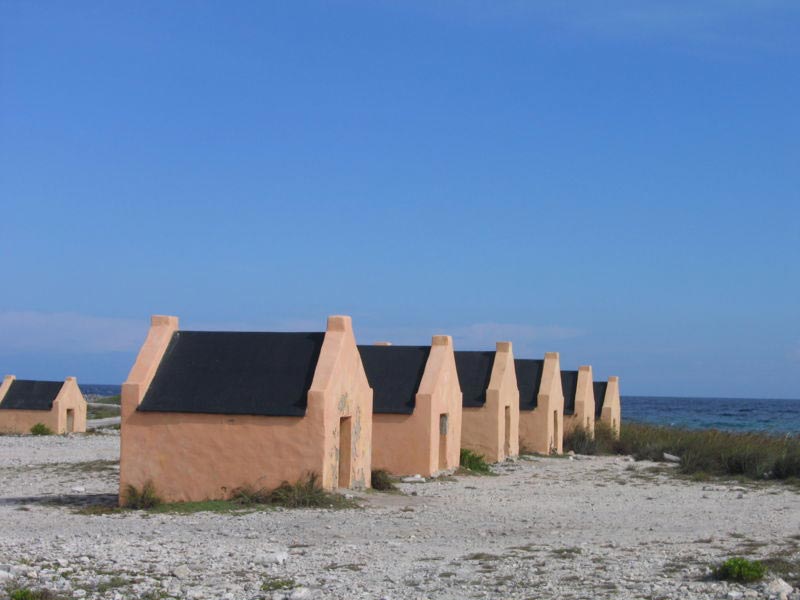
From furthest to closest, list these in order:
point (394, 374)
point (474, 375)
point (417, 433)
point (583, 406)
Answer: point (583, 406), point (474, 375), point (394, 374), point (417, 433)

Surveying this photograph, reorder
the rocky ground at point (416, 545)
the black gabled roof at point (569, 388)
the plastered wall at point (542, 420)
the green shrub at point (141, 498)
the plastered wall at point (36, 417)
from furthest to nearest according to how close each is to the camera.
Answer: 1. the plastered wall at point (36, 417)
2. the black gabled roof at point (569, 388)
3. the plastered wall at point (542, 420)
4. the green shrub at point (141, 498)
5. the rocky ground at point (416, 545)

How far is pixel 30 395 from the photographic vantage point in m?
42.2

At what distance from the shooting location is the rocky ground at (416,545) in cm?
1009

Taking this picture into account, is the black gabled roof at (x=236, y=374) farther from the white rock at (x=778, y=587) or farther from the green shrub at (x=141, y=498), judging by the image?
the white rock at (x=778, y=587)

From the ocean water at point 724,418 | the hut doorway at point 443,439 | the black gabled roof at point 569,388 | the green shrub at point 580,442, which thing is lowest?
the ocean water at point 724,418

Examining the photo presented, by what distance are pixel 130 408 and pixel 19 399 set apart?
27007mm

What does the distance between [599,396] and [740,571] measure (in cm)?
3491

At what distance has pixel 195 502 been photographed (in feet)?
55.5

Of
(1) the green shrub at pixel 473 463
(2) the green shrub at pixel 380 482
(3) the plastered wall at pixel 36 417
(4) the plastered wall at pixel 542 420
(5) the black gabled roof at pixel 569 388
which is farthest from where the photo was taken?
(3) the plastered wall at pixel 36 417

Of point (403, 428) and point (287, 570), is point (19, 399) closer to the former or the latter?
point (403, 428)

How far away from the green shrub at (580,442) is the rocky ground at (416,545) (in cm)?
1541

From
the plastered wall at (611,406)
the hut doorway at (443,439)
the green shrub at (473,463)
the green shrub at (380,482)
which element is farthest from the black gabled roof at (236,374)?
the plastered wall at (611,406)

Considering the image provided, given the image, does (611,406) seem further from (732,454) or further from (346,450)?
(346,450)

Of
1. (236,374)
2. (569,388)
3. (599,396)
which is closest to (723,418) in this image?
(599,396)
